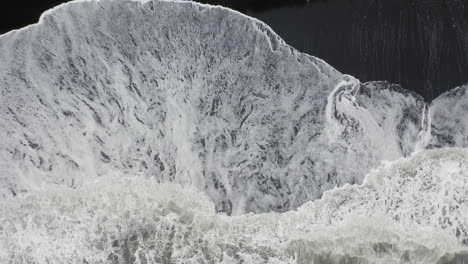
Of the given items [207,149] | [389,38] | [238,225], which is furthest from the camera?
[389,38]

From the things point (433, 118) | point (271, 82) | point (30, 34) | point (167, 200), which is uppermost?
point (30, 34)

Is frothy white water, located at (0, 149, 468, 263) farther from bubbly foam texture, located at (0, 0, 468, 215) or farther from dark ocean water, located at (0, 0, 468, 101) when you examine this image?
dark ocean water, located at (0, 0, 468, 101)

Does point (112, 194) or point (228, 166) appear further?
point (228, 166)

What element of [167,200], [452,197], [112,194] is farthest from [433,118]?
[112,194]

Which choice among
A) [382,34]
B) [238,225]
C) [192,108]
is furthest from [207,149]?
[382,34]

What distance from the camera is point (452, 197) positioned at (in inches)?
165

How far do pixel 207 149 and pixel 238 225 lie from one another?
2.20 feet

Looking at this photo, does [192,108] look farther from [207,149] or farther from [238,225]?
[238,225]

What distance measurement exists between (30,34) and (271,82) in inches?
72.8

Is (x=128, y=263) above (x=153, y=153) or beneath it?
beneath

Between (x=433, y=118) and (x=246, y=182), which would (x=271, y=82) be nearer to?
(x=246, y=182)

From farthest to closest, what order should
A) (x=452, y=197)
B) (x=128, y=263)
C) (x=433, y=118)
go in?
(x=433, y=118) < (x=452, y=197) < (x=128, y=263)

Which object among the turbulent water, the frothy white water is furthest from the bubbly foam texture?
the frothy white water

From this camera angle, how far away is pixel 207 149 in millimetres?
4477
